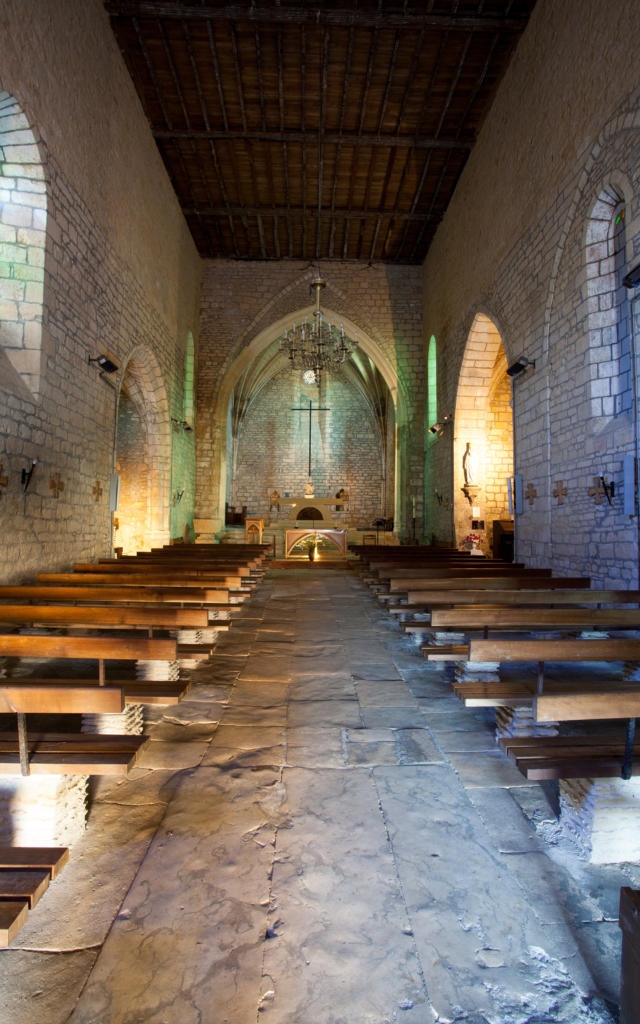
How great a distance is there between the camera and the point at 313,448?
20812 mm

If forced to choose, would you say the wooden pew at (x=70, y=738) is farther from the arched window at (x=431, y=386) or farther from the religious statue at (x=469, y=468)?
the arched window at (x=431, y=386)

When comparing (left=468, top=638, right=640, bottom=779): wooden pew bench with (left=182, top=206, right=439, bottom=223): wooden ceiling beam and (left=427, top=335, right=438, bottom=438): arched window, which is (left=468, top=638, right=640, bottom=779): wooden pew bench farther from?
(left=182, top=206, right=439, bottom=223): wooden ceiling beam

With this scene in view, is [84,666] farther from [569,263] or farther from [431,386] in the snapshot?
[431,386]

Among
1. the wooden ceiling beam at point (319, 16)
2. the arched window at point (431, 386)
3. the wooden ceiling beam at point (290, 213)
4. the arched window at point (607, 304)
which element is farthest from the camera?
the arched window at point (431, 386)

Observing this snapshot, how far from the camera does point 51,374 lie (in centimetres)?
570

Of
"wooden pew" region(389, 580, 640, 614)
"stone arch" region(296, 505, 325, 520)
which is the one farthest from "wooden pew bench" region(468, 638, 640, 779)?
"stone arch" region(296, 505, 325, 520)

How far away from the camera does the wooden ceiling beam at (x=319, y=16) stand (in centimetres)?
694

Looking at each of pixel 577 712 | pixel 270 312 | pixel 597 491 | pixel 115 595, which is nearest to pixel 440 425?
pixel 270 312

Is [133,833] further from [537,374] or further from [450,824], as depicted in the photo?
[537,374]

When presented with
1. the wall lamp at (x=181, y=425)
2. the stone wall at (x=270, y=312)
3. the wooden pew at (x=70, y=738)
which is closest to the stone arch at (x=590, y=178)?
the wooden pew at (x=70, y=738)

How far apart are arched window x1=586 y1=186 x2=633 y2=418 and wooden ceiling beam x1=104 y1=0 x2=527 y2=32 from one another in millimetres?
3797

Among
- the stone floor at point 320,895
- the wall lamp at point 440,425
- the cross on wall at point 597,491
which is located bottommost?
the stone floor at point 320,895

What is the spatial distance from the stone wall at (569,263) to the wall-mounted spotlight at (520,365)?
0.08 metres

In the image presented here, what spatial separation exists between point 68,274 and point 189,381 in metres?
6.40
